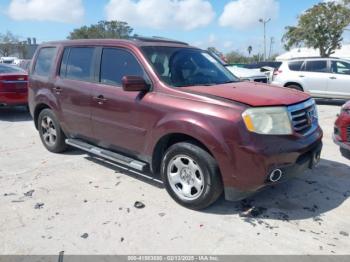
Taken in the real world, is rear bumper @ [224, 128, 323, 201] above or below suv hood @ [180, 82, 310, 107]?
below

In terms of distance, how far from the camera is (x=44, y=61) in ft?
20.3

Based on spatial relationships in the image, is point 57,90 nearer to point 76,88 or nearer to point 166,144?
point 76,88

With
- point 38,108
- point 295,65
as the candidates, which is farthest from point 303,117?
point 295,65

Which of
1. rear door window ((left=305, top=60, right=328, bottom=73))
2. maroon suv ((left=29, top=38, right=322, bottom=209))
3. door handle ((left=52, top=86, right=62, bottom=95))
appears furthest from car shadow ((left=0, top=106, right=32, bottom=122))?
rear door window ((left=305, top=60, right=328, bottom=73))

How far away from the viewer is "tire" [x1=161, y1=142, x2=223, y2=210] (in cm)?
378

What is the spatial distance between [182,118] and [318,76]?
976 centimetres

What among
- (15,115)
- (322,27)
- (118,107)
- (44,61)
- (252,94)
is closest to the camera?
(252,94)

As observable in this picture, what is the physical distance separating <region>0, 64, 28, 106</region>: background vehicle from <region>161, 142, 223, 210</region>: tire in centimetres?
702

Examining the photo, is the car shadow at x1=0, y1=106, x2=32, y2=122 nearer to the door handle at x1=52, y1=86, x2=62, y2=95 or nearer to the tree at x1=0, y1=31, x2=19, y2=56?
the door handle at x1=52, y1=86, x2=62, y2=95

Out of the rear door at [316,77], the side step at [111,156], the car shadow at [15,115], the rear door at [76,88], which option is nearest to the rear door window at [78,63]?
the rear door at [76,88]

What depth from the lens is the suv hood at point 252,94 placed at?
376 cm

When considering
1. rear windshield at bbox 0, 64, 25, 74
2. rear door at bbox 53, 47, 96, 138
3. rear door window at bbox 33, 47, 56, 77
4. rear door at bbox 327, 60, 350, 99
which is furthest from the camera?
rear door at bbox 327, 60, 350, 99

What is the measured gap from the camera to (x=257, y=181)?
3607 mm

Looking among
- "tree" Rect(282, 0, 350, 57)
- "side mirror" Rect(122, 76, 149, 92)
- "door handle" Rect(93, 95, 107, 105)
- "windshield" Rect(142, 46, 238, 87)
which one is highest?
"tree" Rect(282, 0, 350, 57)
